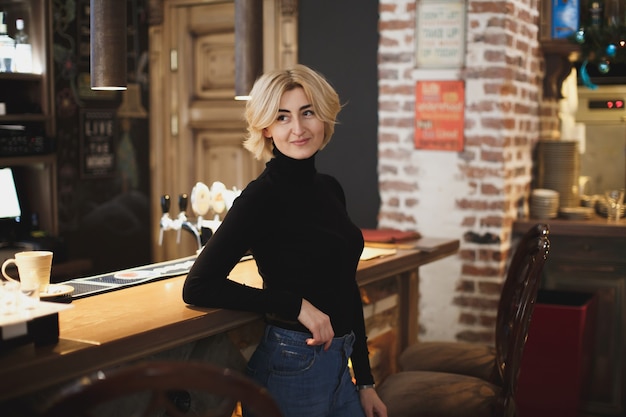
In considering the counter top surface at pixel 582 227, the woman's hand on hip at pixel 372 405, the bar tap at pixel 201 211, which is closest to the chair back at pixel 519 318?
the woman's hand on hip at pixel 372 405

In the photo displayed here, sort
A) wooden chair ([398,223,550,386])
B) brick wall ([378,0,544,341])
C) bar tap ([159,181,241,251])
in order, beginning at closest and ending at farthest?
wooden chair ([398,223,550,386]), bar tap ([159,181,241,251]), brick wall ([378,0,544,341])

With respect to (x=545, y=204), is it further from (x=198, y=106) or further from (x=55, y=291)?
(x=55, y=291)

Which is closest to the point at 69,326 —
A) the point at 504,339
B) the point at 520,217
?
the point at 504,339

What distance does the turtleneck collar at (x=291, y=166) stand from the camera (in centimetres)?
226

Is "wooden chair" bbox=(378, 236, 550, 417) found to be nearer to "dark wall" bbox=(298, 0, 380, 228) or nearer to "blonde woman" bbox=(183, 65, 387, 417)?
"blonde woman" bbox=(183, 65, 387, 417)

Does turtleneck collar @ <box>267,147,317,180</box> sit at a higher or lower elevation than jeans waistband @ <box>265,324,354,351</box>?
higher

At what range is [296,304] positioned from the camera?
6.99 feet

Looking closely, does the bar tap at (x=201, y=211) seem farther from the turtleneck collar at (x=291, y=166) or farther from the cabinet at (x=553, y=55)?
the cabinet at (x=553, y=55)

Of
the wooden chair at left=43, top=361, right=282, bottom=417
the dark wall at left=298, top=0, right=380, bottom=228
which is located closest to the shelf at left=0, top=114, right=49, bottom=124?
the dark wall at left=298, top=0, right=380, bottom=228

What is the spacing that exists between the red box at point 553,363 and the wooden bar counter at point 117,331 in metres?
1.41

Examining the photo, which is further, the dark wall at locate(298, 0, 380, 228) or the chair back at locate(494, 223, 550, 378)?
the dark wall at locate(298, 0, 380, 228)

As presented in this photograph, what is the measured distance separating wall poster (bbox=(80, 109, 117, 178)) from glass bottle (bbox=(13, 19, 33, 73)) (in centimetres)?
51

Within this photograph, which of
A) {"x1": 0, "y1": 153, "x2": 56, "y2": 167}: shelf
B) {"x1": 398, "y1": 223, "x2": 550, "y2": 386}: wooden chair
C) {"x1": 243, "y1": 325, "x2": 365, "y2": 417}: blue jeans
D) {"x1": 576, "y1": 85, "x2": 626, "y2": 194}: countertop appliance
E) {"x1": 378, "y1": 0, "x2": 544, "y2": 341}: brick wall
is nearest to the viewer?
{"x1": 243, "y1": 325, "x2": 365, "y2": 417}: blue jeans

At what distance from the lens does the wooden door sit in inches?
214
